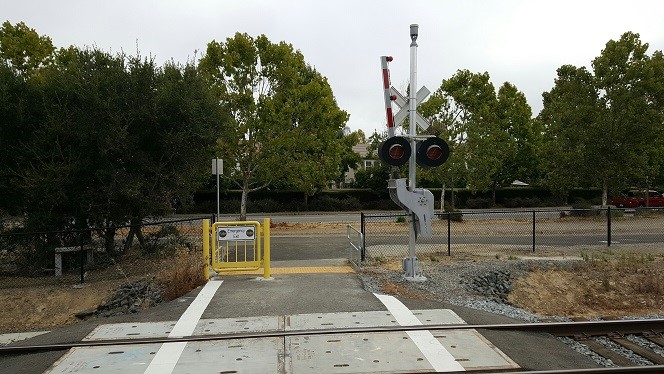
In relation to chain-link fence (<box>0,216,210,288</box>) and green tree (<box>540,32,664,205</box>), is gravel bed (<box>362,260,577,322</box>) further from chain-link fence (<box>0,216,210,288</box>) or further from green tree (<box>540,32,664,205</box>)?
green tree (<box>540,32,664,205</box>)

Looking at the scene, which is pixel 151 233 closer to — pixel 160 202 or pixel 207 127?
pixel 160 202

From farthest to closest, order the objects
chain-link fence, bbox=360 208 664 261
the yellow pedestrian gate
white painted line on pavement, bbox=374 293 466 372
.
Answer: chain-link fence, bbox=360 208 664 261 < the yellow pedestrian gate < white painted line on pavement, bbox=374 293 466 372

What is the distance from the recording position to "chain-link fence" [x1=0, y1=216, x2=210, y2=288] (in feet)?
40.8

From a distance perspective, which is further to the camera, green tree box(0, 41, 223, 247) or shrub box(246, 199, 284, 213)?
shrub box(246, 199, 284, 213)

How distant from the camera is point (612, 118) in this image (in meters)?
26.7

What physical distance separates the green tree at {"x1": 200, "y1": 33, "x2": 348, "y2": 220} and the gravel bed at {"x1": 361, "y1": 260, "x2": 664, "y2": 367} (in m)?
13.2

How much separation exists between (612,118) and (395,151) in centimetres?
2102

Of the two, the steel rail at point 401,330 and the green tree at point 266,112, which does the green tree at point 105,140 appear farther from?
the green tree at point 266,112

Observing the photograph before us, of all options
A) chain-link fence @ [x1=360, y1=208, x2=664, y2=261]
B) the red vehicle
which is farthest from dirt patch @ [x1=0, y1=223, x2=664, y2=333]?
the red vehicle

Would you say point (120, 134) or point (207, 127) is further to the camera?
point (207, 127)

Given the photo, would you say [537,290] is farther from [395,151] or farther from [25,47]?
[25,47]

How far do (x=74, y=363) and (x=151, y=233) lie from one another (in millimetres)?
8633

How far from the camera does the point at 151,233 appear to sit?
570 inches

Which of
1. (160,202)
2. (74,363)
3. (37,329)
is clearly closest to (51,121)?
(160,202)
